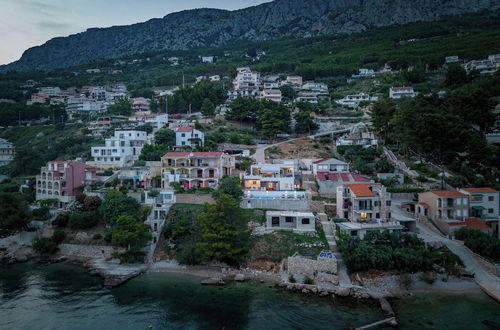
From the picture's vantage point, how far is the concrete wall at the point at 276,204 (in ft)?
103

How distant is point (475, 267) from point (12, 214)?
40.5 metres

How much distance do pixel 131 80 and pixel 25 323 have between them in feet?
309

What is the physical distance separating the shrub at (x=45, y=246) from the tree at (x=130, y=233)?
745 cm

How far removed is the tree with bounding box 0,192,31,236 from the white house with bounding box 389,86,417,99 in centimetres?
6138

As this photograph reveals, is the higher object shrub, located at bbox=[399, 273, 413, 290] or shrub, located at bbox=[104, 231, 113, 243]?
shrub, located at bbox=[104, 231, 113, 243]

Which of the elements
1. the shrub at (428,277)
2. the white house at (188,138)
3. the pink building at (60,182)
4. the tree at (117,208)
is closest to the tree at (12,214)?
the pink building at (60,182)

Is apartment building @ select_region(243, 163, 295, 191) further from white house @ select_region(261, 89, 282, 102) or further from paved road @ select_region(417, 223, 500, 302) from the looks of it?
white house @ select_region(261, 89, 282, 102)

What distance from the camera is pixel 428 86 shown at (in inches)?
2603

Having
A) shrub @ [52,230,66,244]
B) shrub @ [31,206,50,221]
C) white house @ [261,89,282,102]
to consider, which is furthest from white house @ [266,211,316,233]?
white house @ [261,89,282,102]

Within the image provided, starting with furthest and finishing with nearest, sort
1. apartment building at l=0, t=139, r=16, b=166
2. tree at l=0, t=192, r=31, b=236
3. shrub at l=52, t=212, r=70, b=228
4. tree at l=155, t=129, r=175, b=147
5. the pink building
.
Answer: apartment building at l=0, t=139, r=16, b=166
tree at l=155, t=129, r=175, b=147
the pink building
shrub at l=52, t=212, r=70, b=228
tree at l=0, t=192, r=31, b=236

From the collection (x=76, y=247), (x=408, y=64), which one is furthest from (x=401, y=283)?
(x=408, y=64)

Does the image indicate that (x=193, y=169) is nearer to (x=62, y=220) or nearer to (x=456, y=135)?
(x=62, y=220)

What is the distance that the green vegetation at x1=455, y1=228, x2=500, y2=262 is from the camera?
24.3 metres

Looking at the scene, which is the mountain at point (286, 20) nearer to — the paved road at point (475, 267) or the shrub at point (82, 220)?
the paved road at point (475, 267)
